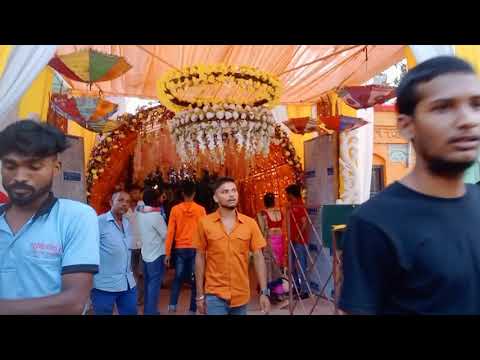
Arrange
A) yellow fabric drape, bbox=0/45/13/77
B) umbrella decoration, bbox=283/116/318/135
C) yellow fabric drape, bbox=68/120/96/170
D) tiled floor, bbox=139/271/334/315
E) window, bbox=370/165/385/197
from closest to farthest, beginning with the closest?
1. yellow fabric drape, bbox=0/45/13/77
2. tiled floor, bbox=139/271/334/315
3. umbrella decoration, bbox=283/116/318/135
4. yellow fabric drape, bbox=68/120/96/170
5. window, bbox=370/165/385/197

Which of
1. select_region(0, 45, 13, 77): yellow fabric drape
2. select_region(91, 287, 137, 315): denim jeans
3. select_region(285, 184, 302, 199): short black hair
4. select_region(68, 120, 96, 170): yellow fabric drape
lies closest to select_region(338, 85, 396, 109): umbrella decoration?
select_region(285, 184, 302, 199): short black hair

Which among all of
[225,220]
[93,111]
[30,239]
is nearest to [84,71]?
[93,111]

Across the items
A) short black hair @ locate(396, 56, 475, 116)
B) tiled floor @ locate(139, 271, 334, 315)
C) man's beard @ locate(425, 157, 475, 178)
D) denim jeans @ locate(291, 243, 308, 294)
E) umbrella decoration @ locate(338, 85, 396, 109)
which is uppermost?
umbrella decoration @ locate(338, 85, 396, 109)

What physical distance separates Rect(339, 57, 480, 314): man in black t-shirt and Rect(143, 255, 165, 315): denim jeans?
3556 mm

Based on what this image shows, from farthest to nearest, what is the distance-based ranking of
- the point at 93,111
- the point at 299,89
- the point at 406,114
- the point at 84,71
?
the point at 299,89 < the point at 93,111 < the point at 84,71 < the point at 406,114

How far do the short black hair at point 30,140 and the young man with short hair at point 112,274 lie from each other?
4.84 ft

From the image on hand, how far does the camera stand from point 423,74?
4.15 feet

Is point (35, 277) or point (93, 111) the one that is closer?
point (35, 277)

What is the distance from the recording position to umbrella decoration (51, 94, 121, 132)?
4188 mm

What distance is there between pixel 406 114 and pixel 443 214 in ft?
1.03

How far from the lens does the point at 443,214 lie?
122 centimetres

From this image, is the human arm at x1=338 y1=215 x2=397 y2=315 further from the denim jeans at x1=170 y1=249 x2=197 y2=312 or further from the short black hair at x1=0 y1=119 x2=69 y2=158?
the denim jeans at x1=170 y1=249 x2=197 y2=312

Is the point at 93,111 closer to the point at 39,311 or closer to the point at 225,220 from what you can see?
the point at 225,220

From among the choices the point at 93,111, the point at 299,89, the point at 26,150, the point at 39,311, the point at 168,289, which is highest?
the point at 299,89
